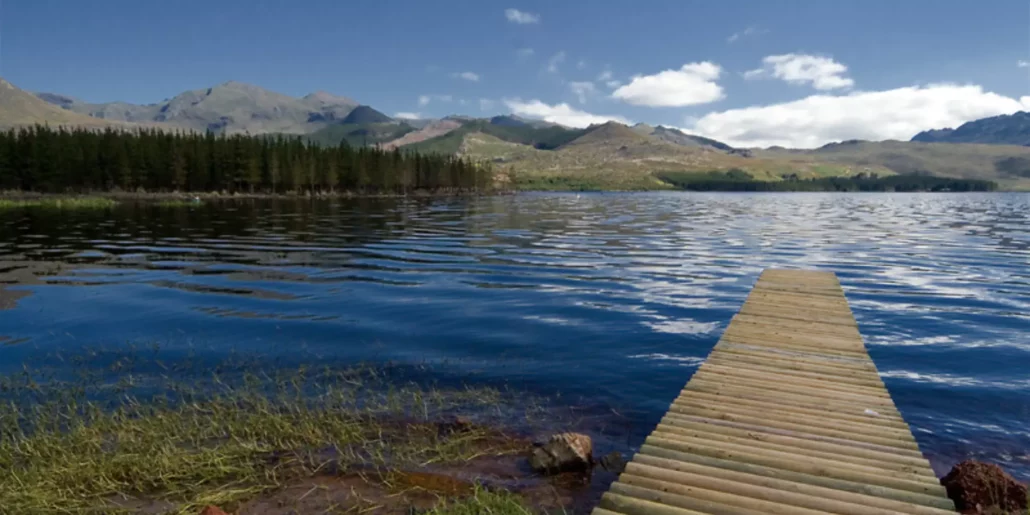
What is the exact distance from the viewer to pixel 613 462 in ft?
37.0

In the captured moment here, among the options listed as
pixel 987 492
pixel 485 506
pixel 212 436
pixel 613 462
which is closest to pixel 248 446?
pixel 212 436

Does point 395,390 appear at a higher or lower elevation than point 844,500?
lower

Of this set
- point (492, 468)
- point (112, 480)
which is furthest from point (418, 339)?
point (112, 480)

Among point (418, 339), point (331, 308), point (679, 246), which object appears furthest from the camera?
point (679, 246)

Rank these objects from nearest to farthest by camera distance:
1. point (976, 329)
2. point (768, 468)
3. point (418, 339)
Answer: point (768, 468)
point (418, 339)
point (976, 329)

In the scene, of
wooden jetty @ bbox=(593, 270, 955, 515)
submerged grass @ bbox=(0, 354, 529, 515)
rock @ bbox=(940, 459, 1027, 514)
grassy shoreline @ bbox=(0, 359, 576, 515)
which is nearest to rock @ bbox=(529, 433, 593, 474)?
grassy shoreline @ bbox=(0, 359, 576, 515)

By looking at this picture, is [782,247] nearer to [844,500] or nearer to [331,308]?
[331,308]

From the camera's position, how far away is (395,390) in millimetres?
15930

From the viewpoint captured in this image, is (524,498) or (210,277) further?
(210,277)

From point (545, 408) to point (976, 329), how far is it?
18.9m

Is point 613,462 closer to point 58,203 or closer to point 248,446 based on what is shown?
point 248,446

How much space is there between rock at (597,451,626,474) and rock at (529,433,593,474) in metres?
0.27

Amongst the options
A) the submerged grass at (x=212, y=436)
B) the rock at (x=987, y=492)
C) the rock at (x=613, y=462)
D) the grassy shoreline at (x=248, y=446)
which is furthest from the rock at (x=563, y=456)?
the rock at (x=987, y=492)

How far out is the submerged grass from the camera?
9.53 metres
